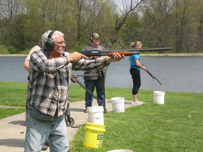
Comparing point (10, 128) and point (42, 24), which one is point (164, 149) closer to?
point (10, 128)

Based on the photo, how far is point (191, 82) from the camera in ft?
69.6

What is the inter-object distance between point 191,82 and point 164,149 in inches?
684

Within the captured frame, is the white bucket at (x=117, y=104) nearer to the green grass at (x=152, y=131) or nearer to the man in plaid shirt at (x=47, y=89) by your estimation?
the green grass at (x=152, y=131)

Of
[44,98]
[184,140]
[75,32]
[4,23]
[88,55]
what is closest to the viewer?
[44,98]

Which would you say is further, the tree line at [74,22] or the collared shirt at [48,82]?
the tree line at [74,22]

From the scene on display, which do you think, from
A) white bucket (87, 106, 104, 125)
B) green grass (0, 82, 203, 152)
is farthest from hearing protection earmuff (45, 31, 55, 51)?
white bucket (87, 106, 104, 125)

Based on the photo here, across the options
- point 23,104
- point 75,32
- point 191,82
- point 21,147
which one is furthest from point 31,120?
point 75,32

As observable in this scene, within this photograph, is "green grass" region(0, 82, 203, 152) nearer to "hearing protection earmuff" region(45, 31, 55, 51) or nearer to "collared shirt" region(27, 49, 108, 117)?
"collared shirt" region(27, 49, 108, 117)

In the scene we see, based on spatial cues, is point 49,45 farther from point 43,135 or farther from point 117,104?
point 117,104

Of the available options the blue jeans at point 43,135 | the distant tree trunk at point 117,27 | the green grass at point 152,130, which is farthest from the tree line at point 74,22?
the blue jeans at point 43,135

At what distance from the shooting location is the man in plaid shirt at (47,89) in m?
3.06

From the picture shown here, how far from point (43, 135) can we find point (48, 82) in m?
0.63

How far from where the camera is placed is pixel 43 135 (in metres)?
3.22

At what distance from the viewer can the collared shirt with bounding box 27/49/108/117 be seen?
120 inches
